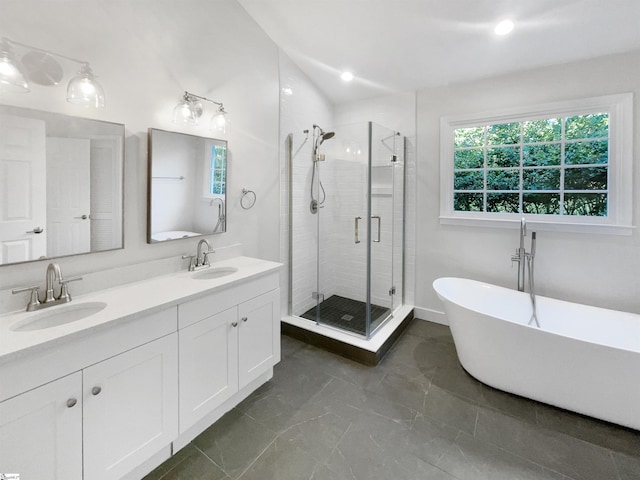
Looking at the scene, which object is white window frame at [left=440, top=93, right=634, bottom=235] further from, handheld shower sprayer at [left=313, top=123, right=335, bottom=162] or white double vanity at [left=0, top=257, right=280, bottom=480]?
white double vanity at [left=0, top=257, right=280, bottom=480]

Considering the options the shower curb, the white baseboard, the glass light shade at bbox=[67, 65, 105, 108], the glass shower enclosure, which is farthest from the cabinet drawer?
the white baseboard

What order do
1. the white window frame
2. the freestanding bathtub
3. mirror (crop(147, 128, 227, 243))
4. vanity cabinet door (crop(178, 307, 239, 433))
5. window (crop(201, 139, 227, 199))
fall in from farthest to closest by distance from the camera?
1. the white window frame
2. window (crop(201, 139, 227, 199))
3. mirror (crop(147, 128, 227, 243))
4. the freestanding bathtub
5. vanity cabinet door (crop(178, 307, 239, 433))

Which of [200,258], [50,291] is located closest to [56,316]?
[50,291]

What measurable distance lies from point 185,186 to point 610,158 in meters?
3.42

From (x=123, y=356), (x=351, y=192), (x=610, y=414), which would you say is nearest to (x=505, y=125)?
(x=351, y=192)

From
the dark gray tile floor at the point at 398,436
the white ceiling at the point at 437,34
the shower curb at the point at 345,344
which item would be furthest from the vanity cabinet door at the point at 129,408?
the white ceiling at the point at 437,34

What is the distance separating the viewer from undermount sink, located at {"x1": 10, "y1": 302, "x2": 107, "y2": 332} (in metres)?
1.35

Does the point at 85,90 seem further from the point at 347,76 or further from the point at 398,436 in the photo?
the point at 398,436

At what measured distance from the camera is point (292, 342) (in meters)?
2.94

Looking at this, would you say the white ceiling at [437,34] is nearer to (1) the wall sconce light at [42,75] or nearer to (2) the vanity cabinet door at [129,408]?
(1) the wall sconce light at [42,75]

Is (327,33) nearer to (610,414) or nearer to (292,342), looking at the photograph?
(292,342)

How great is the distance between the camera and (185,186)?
2180 mm

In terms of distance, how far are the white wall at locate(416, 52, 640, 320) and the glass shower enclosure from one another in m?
0.29

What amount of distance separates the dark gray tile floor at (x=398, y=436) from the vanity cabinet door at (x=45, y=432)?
522 millimetres
